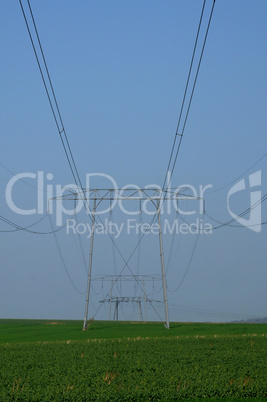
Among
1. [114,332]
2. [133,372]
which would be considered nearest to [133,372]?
[133,372]

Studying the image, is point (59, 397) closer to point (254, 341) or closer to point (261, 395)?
point (261, 395)

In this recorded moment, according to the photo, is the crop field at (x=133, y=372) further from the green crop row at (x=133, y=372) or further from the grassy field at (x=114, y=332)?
the grassy field at (x=114, y=332)

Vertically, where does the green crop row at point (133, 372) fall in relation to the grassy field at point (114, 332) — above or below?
below

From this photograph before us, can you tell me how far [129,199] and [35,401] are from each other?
98.6 feet

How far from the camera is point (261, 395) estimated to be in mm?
17094

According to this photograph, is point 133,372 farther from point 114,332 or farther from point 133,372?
point 114,332

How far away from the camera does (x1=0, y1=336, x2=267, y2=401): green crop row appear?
674 inches

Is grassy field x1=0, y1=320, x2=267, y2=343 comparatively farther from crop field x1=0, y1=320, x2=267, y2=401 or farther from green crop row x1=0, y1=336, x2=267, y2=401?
crop field x1=0, y1=320, x2=267, y2=401

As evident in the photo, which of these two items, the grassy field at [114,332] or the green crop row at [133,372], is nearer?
the green crop row at [133,372]

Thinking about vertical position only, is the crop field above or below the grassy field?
below

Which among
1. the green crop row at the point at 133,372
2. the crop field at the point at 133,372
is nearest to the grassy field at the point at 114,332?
the green crop row at the point at 133,372

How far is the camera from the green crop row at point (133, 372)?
17.1 m

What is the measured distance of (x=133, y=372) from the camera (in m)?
20.7

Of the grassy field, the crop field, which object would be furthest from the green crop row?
the grassy field
